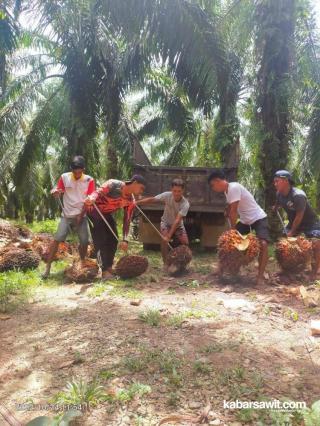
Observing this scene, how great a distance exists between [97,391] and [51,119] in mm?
10500

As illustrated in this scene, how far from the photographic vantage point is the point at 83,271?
5.78 meters

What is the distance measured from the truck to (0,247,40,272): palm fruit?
248 centimetres

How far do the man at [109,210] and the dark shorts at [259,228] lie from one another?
1.55 m

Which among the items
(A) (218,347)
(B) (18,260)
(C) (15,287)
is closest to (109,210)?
(C) (15,287)

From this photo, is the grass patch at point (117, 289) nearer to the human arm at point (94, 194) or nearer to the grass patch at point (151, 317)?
the grass patch at point (151, 317)

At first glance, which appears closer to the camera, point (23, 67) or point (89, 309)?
point (89, 309)

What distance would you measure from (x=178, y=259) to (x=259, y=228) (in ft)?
4.29

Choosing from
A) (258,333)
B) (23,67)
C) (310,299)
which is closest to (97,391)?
(258,333)

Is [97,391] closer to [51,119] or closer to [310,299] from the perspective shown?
[310,299]

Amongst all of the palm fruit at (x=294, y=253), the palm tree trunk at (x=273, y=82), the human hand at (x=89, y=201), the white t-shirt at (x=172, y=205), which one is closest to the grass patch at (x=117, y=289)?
the human hand at (x=89, y=201)

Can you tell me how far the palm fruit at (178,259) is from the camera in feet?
20.0

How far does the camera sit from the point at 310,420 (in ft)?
7.59

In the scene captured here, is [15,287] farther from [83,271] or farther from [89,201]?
[89,201]

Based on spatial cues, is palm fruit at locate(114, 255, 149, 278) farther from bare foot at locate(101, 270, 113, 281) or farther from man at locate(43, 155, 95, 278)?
man at locate(43, 155, 95, 278)
